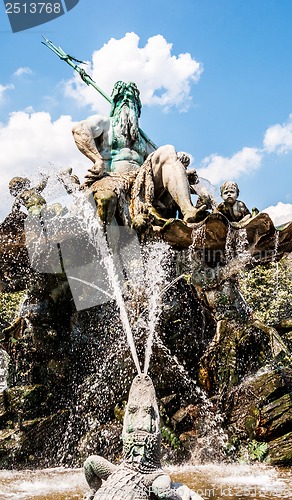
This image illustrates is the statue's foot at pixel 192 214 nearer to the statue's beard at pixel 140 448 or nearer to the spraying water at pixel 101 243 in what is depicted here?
the spraying water at pixel 101 243

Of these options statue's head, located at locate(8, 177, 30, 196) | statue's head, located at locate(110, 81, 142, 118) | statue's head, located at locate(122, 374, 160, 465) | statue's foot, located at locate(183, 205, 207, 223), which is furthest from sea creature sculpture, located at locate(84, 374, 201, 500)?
statue's head, located at locate(110, 81, 142, 118)

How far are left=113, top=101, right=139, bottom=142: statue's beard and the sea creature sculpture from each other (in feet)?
18.0

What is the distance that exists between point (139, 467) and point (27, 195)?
5.14 metres

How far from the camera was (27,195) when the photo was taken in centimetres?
772

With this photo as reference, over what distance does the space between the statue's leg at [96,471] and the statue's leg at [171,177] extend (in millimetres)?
3724

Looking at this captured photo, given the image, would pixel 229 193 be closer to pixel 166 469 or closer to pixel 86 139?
pixel 86 139

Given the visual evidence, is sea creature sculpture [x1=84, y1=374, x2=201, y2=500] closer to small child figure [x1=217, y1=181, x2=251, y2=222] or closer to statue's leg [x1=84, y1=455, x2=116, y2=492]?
statue's leg [x1=84, y1=455, x2=116, y2=492]

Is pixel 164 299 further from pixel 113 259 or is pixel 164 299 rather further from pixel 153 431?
pixel 153 431

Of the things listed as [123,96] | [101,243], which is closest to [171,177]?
[101,243]

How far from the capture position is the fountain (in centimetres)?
646

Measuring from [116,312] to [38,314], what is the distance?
1.14 meters

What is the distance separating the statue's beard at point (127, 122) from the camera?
27.8 ft

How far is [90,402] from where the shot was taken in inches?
286

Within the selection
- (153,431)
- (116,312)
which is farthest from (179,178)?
(153,431)
